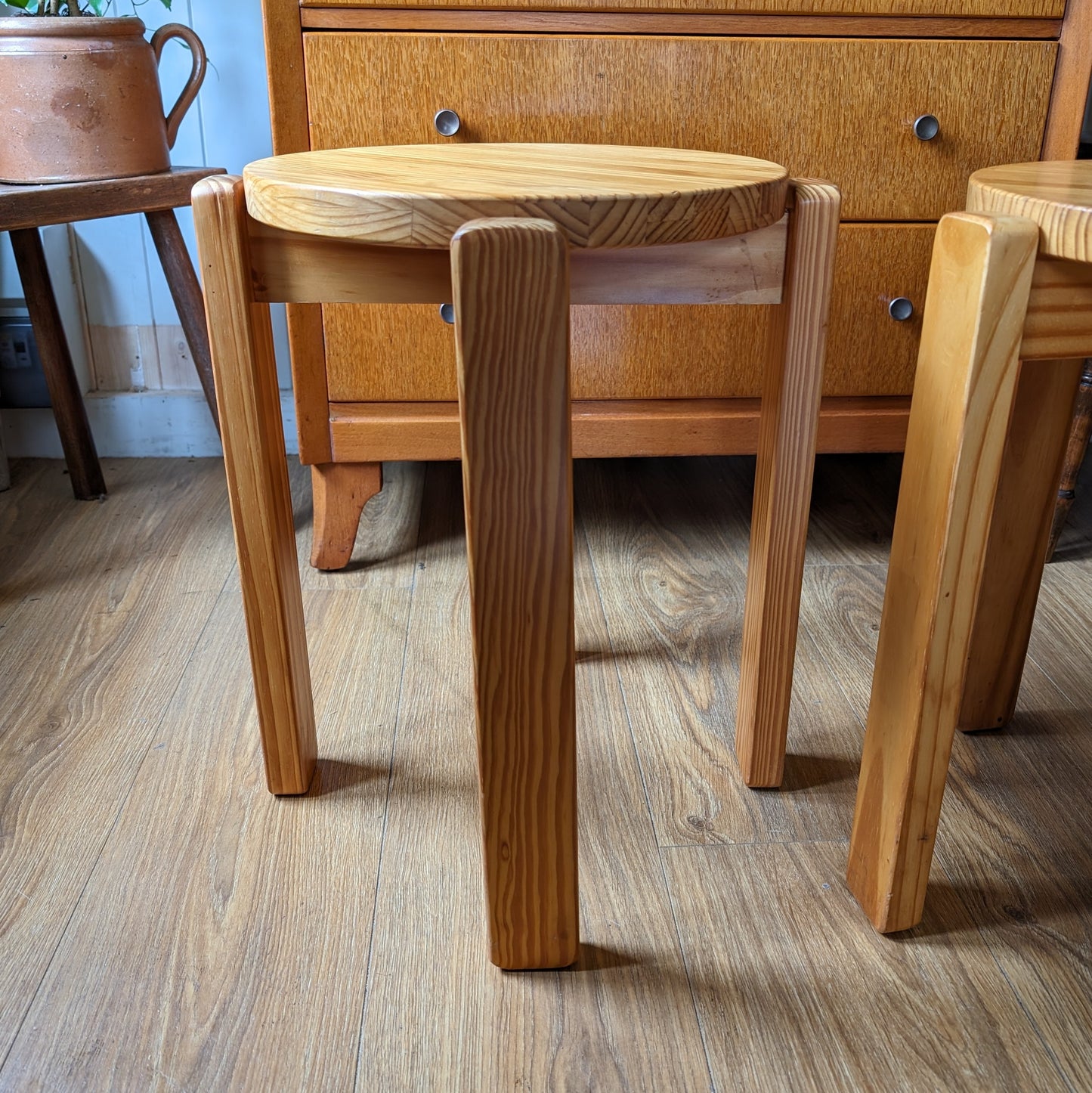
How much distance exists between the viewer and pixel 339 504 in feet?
4.11

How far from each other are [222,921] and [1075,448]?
1095mm

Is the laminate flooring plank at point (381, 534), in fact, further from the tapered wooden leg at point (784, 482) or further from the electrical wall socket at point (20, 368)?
the tapered wooden leg at point (784, 482)

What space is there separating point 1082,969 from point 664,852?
0.99 ft

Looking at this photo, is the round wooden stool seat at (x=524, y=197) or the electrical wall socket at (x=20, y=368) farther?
the electrical wall socket at (x=20, y=368)

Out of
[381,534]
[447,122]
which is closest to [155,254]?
[381,534]

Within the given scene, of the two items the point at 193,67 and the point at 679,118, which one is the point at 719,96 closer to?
the point at 679,118

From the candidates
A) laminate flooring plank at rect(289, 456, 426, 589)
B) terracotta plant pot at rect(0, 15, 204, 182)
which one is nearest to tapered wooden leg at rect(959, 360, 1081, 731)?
laminate flooring plank at rect(289, 456, 426, 589)

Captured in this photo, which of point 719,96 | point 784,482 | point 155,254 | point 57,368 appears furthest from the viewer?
point 155,254

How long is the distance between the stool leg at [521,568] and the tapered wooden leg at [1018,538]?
0.42 meters

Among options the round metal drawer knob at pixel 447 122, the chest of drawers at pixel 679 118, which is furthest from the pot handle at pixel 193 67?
the round metal drawer knob at pixel 447 122

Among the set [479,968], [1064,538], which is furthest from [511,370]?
[1064,538]

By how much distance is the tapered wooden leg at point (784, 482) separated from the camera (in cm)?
72

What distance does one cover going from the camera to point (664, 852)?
821 millimetres

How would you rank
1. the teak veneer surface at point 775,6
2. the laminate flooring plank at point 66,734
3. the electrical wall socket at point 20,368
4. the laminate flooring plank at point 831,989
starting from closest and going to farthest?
the laminate flooring plank at point 831,989 → the laminate flooring plank at point 66,734 → the teak veneer surface at point 775,6 → the electrical wall socket at point 20,368
